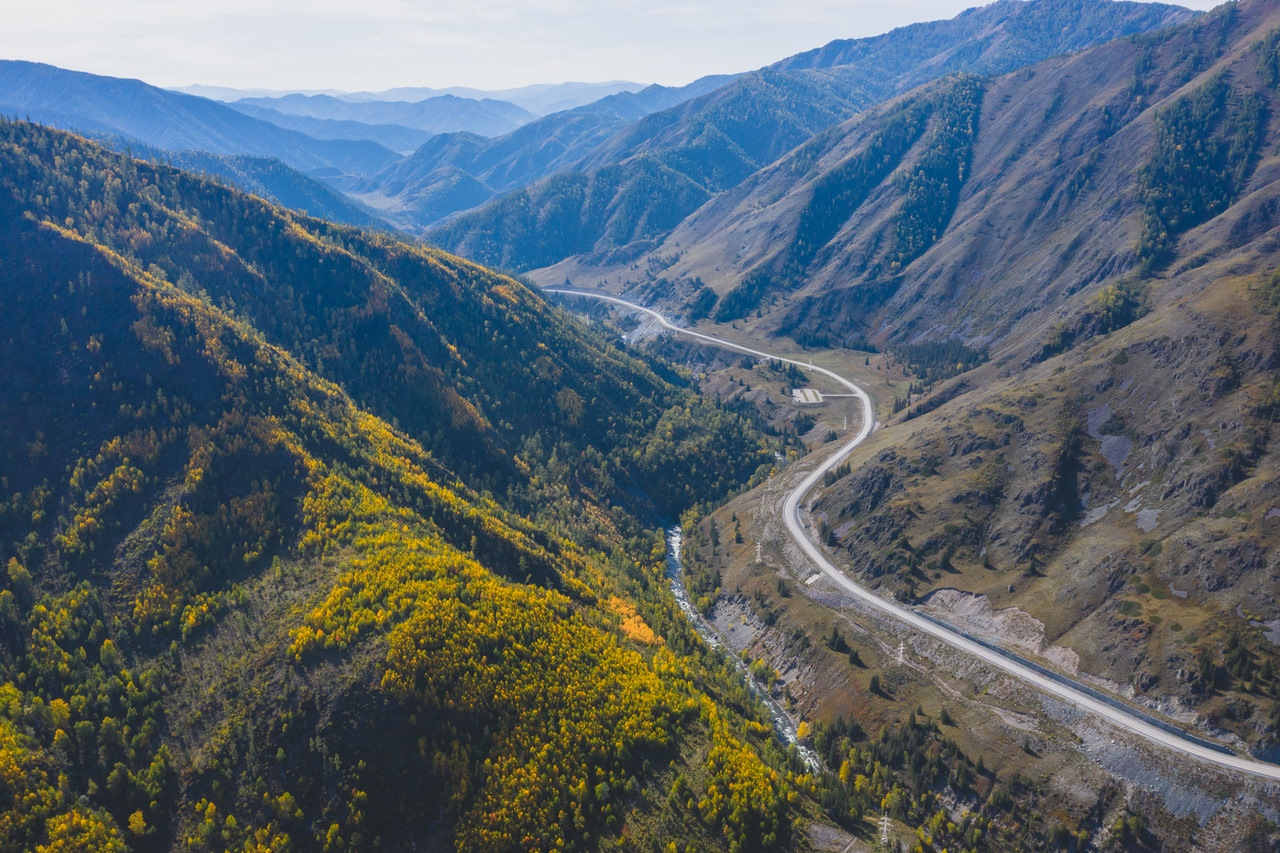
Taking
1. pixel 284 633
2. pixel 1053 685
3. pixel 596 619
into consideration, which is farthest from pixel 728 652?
pixel 284 633

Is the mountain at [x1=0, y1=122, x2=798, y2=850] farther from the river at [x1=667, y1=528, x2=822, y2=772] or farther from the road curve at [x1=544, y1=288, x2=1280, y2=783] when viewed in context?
the road curve at [x1=544, y1=288, x2=1280, y2=783]

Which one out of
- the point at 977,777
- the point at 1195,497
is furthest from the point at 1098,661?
the point at 1195,497

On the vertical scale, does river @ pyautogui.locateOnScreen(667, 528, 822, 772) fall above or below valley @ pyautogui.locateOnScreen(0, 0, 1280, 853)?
below

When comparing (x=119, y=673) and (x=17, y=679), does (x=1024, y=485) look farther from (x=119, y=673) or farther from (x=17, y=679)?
(x=17, y=679)

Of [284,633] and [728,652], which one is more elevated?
[284,633]

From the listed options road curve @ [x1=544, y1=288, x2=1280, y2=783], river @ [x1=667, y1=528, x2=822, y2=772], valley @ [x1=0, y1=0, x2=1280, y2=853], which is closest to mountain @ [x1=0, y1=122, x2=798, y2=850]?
valley @ [x1=0, y1=0, x2=1280, y2=853]

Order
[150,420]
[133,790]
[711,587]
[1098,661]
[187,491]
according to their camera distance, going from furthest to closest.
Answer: [711,587], [150,420], [187,491], [1098,661], [133,790]

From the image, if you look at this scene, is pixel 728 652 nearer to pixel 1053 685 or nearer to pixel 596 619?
pixel 596 619

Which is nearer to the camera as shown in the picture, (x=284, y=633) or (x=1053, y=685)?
Result: (x=284, y=633)
